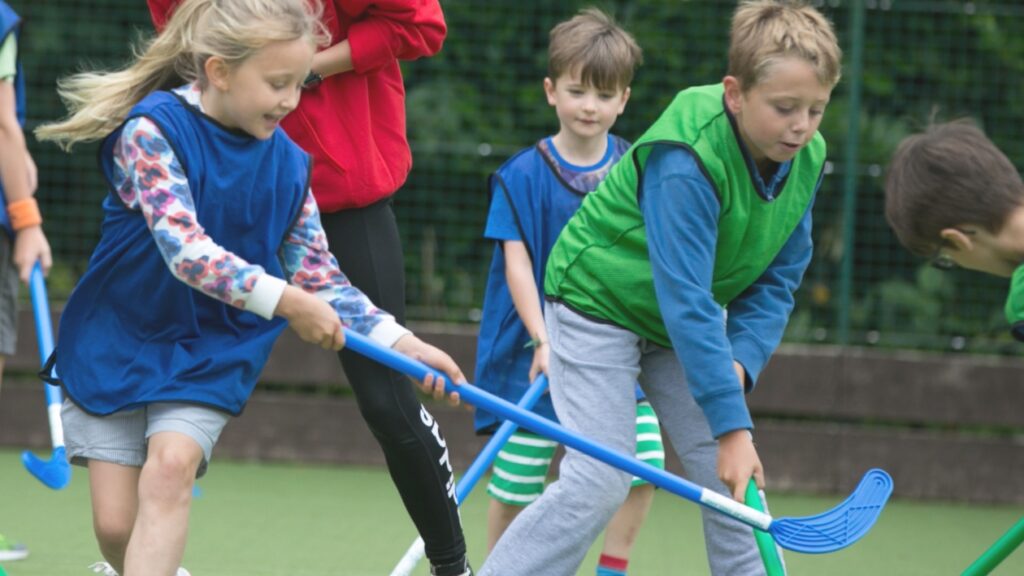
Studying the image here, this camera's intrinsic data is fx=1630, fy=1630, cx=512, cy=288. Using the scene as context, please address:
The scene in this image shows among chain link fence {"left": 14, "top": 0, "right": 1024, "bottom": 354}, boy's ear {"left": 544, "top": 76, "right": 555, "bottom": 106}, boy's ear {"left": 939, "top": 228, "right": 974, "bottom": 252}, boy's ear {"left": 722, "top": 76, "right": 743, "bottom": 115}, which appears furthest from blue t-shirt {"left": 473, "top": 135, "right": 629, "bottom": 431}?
chain link fence {"left": 14, "top": 0, "right": 1024, "bottom": 354}

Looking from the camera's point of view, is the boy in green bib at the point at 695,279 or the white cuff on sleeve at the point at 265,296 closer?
the white cuff on sleeve at the point at 265,296

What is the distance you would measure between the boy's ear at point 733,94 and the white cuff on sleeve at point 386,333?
0.68 metres

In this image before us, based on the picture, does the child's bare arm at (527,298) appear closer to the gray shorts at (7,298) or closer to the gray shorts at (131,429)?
the gray shorts at (131,429)

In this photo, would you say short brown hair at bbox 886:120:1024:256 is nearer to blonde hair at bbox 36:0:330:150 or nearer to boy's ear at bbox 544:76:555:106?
blonde hair at bbox 36:0:330:150

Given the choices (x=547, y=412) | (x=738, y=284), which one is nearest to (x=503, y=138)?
(x=547, y=412)

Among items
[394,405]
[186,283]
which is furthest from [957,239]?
[186,283]

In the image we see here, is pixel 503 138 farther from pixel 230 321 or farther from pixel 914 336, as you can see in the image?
pixel 230 321

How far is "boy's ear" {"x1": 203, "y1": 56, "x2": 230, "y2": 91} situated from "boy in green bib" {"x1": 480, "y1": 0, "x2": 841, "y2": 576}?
2.39 feet

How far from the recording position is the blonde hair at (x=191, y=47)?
2.58m

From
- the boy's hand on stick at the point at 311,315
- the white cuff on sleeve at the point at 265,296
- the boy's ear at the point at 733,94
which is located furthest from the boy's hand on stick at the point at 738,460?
the white cuff on sleeve at the point at 265,296

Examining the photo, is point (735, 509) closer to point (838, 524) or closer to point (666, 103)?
point (838, 524)


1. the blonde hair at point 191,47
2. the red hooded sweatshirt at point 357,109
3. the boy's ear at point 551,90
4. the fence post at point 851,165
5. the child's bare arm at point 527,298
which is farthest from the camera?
the fence post at point 851,165

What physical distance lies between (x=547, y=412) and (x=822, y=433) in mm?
1870

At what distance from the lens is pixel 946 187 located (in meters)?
2.69
